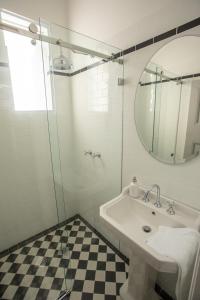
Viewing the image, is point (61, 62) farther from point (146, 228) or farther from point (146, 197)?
point (146, 228)

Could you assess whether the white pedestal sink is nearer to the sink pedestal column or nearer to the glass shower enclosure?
the sink pedestal column

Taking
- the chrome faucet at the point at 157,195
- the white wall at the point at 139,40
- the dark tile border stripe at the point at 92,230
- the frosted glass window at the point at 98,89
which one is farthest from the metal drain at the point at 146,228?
the frosted glass window at the point at 98,89

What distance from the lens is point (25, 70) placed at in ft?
5.52

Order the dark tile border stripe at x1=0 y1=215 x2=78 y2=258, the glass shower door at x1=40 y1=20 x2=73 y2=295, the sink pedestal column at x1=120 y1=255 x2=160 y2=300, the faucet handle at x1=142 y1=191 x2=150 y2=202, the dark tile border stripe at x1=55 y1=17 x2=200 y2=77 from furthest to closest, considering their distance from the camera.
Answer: the dark tile border stripe at x1=0 y1=215 x2=78 y2=258, the glass shower door at x1=40 y1=20 x2=73 y2=295, the faucet handle at x1=142 y1=191 x2=150 y2=202, the sink pedestal column at x1=120 y1=255 x2=160 y2=300, the dark tile border stripe at x1=55 y1=17 x2=200 y2=77

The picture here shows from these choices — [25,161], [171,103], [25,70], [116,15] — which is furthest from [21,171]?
[116,15]

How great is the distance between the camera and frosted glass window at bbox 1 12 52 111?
5.14 feet

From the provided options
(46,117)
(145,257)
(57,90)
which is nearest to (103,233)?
(145,257)

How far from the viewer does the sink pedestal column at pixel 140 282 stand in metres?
1.23

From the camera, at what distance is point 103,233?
2027mm

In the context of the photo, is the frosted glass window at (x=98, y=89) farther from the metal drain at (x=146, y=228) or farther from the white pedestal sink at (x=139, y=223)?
the metal drain at (x=146, y=228)

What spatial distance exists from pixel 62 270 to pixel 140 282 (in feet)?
2.68

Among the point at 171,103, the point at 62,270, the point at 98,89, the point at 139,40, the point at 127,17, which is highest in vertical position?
the point at 127,17

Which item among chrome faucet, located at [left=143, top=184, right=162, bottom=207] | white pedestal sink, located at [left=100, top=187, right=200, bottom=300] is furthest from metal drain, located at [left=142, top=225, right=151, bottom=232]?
chrome faucet, located at [left=143, top=184, right=162, bottom=207]

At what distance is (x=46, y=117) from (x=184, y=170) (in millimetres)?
1536
